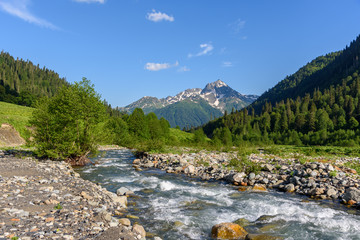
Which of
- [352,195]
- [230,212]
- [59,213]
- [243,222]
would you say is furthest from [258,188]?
[59,213]

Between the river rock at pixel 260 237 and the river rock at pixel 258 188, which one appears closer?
the river rock at pixel 260 237

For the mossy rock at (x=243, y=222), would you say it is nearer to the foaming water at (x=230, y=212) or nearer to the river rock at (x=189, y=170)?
the foaming water at (x=230, y=212)

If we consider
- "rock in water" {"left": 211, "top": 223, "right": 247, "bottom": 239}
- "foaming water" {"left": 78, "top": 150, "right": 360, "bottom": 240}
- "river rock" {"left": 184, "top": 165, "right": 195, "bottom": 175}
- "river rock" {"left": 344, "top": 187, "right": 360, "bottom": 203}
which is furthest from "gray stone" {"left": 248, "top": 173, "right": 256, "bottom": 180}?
"rock in water" {"left": 211, "top": 223, "right": 247, "bottom": 239}

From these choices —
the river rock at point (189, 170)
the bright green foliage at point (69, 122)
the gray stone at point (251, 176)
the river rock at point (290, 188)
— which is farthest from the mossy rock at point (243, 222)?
the bright green foliage at point (69, 122)

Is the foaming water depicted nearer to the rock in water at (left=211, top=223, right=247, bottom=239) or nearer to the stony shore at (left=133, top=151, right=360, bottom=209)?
the rock in water at (left=211, top=223, right=247, bottom=239)

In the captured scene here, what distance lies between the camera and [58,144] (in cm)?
2277

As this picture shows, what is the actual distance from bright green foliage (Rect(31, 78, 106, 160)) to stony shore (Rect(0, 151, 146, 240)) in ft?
36.3

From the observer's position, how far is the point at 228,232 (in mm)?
8656

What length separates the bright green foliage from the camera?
23141mm

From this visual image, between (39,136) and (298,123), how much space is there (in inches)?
5619

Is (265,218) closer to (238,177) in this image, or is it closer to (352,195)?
(352,195)

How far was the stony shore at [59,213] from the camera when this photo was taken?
6.58m

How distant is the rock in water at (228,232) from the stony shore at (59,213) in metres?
3.03

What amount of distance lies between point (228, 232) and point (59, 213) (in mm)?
6808
